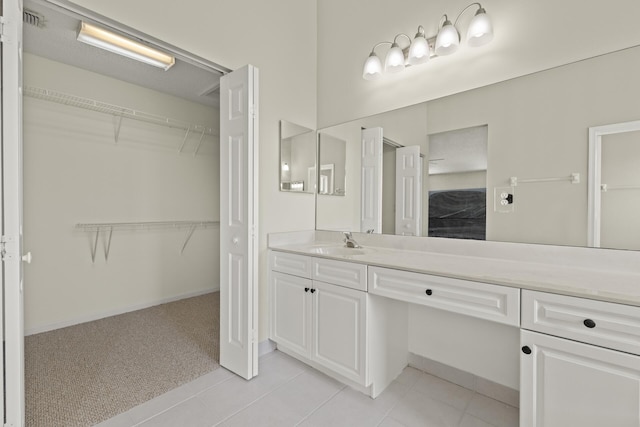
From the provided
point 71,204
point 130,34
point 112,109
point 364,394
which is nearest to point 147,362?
point 364,394

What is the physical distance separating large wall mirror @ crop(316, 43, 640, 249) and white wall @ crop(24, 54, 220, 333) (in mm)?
2400

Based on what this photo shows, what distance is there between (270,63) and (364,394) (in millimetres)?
2473

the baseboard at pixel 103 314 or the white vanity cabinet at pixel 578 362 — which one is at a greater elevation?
the white vanity cabinet at pixel 578 362

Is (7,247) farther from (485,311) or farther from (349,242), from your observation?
(485,311)

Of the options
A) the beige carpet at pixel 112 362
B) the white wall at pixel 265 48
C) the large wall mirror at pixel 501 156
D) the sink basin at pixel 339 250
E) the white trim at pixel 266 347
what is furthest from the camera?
the white trim at pixel 266 347

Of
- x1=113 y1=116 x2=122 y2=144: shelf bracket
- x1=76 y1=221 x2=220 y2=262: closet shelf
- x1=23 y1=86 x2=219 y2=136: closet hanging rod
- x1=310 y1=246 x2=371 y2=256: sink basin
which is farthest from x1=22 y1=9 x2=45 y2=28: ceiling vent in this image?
x1=310 y1=246 x2=371 y2=256: sink basin

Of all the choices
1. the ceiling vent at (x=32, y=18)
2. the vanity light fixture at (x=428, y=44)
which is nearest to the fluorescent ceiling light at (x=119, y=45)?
the ceiling vent at (x=32, y=18)

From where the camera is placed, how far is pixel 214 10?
2.01m

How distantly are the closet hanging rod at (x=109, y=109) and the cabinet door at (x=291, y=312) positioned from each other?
2.34m

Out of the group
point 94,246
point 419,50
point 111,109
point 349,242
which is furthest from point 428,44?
point 94,246

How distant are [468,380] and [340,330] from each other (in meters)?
0.87

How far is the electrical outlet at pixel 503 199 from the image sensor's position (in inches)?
67.4

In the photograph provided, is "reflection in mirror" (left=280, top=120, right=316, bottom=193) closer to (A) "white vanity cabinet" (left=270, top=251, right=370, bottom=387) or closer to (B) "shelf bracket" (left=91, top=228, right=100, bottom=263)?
(A) "white vanity cabinet" (left=270, top=251, right=370, bottom=387)

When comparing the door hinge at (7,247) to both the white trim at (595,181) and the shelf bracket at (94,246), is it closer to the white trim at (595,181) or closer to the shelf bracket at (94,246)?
the shelf bracket at (94,246)
